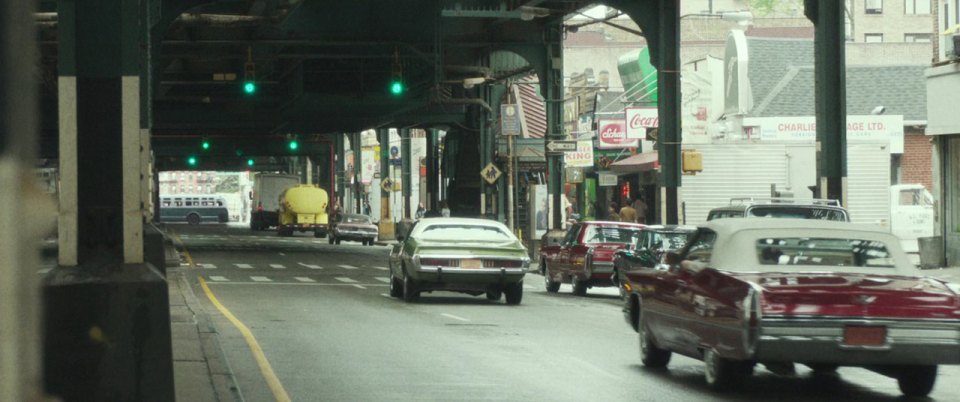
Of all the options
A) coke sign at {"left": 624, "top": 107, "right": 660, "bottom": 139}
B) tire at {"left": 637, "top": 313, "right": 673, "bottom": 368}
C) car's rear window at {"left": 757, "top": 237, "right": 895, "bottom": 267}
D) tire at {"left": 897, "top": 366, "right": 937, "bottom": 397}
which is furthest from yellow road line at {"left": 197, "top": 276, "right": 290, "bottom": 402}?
coke sign at {"left": 624, "top": 107, "right": 660, "bottom": 139}

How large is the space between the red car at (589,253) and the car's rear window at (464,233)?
2921 millimetres

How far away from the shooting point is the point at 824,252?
12742 millimetres

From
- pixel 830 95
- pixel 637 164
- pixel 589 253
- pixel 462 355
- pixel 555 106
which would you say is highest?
pixel 555 106

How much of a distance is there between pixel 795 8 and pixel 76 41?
384 feet

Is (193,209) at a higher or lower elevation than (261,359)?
higher

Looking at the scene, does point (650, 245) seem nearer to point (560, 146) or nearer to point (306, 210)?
point (560, 146)

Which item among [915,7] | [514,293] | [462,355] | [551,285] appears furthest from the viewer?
[915,7]

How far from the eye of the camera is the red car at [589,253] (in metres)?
28.1

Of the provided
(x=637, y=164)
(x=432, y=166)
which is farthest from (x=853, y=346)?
(x=432, y=166)

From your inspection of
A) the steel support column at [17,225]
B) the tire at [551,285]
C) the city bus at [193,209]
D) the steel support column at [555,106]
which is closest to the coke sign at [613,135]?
the steel support column at [555,106]

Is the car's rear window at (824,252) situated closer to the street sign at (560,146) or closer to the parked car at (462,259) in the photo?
the parked car at (462,259)

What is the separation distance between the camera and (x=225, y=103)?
5981 centimetres

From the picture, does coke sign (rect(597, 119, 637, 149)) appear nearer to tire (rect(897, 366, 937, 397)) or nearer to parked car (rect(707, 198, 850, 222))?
parked car (rect(707, 198, 850, 222))

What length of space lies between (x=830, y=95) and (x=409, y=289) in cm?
838
